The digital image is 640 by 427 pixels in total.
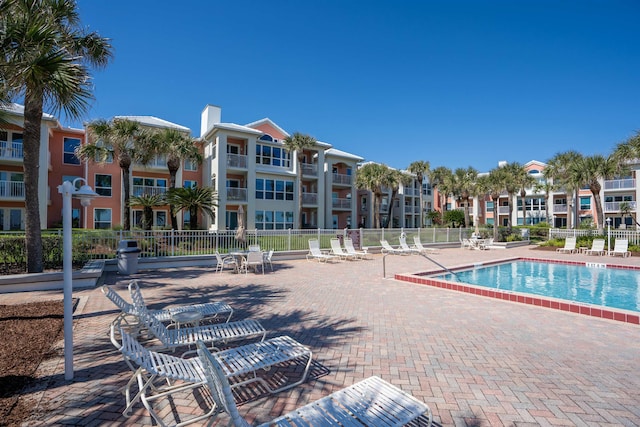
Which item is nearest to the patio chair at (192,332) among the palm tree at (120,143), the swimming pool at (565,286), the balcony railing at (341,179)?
the swimming pool at (565,286)

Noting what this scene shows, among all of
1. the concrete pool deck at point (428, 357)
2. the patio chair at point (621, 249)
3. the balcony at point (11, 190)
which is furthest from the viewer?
the balcony at point (11, 190)

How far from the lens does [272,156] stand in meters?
30.3

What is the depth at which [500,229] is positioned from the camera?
104ft

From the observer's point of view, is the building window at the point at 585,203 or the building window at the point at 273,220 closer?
the building window at the point at 273,220

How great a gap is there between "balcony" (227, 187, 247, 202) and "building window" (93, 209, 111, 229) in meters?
9.13

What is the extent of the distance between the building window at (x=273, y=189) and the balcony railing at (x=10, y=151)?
16.3 m

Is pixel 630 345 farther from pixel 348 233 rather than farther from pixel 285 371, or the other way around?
pixel 348 233

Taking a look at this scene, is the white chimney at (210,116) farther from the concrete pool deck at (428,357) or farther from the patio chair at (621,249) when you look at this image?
the patio chair at (621,249)

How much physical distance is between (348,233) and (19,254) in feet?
47.8

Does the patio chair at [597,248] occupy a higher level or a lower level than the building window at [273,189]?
lower

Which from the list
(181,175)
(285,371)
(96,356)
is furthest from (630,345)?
(181,175)

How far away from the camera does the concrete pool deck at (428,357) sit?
10.9 feet

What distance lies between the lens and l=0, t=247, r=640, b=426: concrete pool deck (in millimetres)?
3334

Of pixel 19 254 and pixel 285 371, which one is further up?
pixel 19 254
